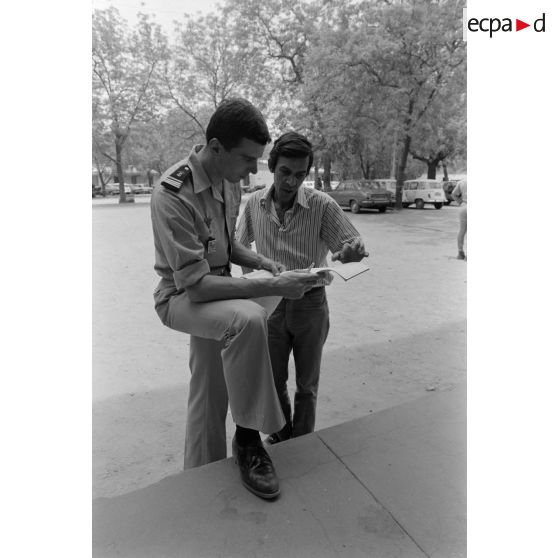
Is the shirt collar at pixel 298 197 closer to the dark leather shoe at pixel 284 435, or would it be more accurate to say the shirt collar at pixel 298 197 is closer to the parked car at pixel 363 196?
the dark leather shoe at pixel 284 435

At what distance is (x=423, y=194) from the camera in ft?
77.0

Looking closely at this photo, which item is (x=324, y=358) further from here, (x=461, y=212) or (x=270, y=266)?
(x=461, y=212)

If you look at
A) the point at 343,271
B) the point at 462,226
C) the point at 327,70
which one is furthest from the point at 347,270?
the point at 327,70

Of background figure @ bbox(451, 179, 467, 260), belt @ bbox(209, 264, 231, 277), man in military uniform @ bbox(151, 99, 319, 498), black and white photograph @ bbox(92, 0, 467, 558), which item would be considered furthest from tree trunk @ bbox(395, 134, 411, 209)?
man in military uniform @ bbox(151, 99, 319, 498)

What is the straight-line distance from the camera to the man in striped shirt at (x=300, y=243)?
2.45 metres

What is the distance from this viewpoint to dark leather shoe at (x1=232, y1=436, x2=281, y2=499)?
201 centimetres

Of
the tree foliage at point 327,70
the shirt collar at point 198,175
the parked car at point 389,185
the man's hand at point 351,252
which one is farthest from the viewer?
Result: the parked car at point 389,185

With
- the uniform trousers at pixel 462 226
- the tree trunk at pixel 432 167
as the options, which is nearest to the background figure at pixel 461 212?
the uniform trousers at pixel 462 226

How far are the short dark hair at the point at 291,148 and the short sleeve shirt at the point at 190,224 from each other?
338 mm

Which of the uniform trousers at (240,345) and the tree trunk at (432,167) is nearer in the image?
the uniform trousers at (240,345)

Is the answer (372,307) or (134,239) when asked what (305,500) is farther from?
(134,239)

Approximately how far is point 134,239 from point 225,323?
36.9ft

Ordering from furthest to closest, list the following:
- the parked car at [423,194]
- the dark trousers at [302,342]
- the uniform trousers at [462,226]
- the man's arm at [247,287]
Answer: the parked car at [423,194] < the uniform trousers at [462,226] < the dark trousers at [302,342] < the man's arm at [247,287]
